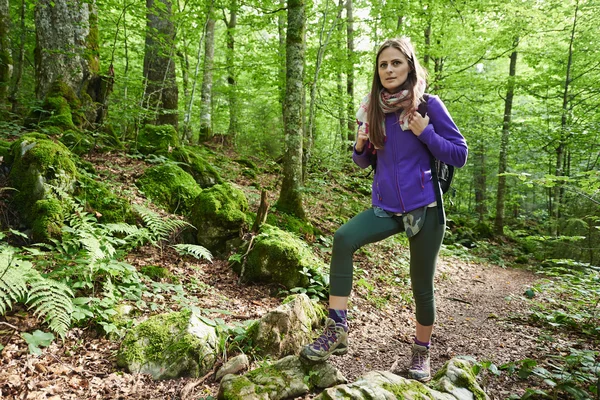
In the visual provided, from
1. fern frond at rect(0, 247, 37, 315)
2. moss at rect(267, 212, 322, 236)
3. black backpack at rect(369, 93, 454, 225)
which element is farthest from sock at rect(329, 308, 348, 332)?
moss at rect(267, 212, 322, 236)

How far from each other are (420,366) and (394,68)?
2350 mm

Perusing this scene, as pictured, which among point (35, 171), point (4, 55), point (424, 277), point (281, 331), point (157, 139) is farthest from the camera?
point (4, 55)

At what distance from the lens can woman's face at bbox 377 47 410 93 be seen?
250 centimetres

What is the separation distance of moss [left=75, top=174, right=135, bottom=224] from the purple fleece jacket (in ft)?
11.9

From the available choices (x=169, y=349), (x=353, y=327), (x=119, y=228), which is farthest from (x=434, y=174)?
(x=119, y=228)

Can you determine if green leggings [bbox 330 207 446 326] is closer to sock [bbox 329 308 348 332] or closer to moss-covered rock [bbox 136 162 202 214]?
sock [bbox 329 308 348 332]

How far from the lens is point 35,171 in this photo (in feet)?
13.6

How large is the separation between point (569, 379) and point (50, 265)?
14.8ft

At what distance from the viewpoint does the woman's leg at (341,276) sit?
2438 mm

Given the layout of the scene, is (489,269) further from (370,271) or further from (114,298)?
(114,298)

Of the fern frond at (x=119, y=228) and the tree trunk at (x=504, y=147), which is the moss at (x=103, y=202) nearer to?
the fern frond at (x=119, y=228)

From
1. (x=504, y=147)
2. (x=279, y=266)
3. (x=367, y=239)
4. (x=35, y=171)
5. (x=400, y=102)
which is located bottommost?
(x=279, y=266)

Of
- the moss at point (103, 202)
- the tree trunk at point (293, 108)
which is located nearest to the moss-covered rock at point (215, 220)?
the moss at point (103, 202)

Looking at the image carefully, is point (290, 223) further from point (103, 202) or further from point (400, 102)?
point (400, 102)
